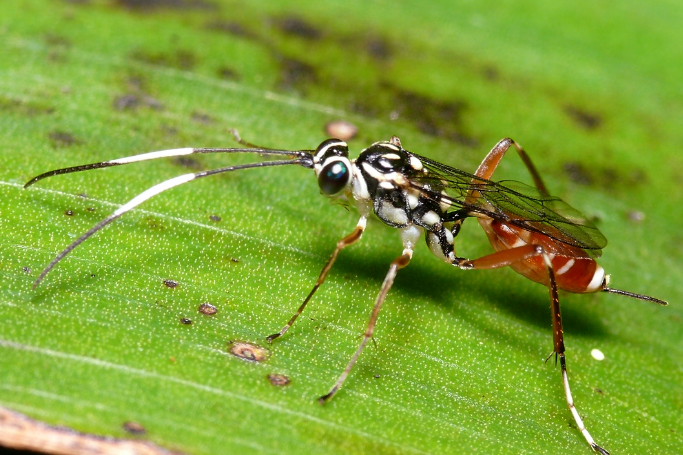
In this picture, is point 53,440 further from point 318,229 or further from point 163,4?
point 163,4

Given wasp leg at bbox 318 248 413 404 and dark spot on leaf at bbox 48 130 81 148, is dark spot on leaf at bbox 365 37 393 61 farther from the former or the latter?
dark spot on leaf at bbox 48 130 81 148

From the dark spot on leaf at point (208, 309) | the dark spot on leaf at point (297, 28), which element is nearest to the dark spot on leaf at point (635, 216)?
the dark spot on leaf at point (297, 28)

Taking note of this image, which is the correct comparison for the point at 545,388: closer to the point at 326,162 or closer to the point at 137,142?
the point at 326,162

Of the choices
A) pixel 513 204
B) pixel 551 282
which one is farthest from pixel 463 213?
pixel 551 282

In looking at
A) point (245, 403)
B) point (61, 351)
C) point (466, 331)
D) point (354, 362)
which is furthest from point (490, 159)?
point (61, 351)

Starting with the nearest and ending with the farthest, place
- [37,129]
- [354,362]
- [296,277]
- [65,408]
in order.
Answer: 1. [65,408]
2. [354,362]
3. [296,277]
4. [37,129]

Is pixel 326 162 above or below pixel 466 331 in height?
above
